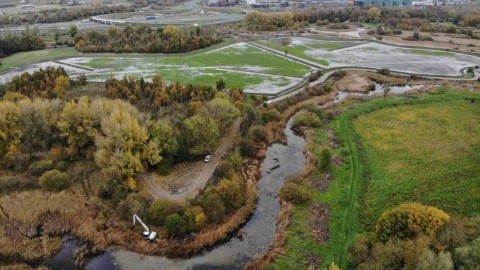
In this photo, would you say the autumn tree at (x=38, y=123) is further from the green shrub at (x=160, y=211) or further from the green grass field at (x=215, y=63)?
the green grass field at (x=215, y=63)

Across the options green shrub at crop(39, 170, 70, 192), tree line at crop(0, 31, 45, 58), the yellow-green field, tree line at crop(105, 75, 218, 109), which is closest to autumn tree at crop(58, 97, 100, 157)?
green shrub at crop(39, 170, 70, 192)

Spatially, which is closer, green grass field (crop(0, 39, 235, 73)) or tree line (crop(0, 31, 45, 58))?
green grass field (crop(0, 39, 235, 73))

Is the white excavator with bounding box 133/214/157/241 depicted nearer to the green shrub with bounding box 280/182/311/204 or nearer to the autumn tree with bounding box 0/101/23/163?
the green shrub with bounding box 280/182/311/204

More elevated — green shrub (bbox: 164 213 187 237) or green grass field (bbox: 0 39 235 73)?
green grass field (bbox: 0 39 235 73)

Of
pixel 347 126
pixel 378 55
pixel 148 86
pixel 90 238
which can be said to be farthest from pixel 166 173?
pixel 378 55

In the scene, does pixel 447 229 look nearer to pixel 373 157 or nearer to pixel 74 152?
pixel 373 157

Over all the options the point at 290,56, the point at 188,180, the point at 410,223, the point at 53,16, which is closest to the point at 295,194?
the point at 410,223
